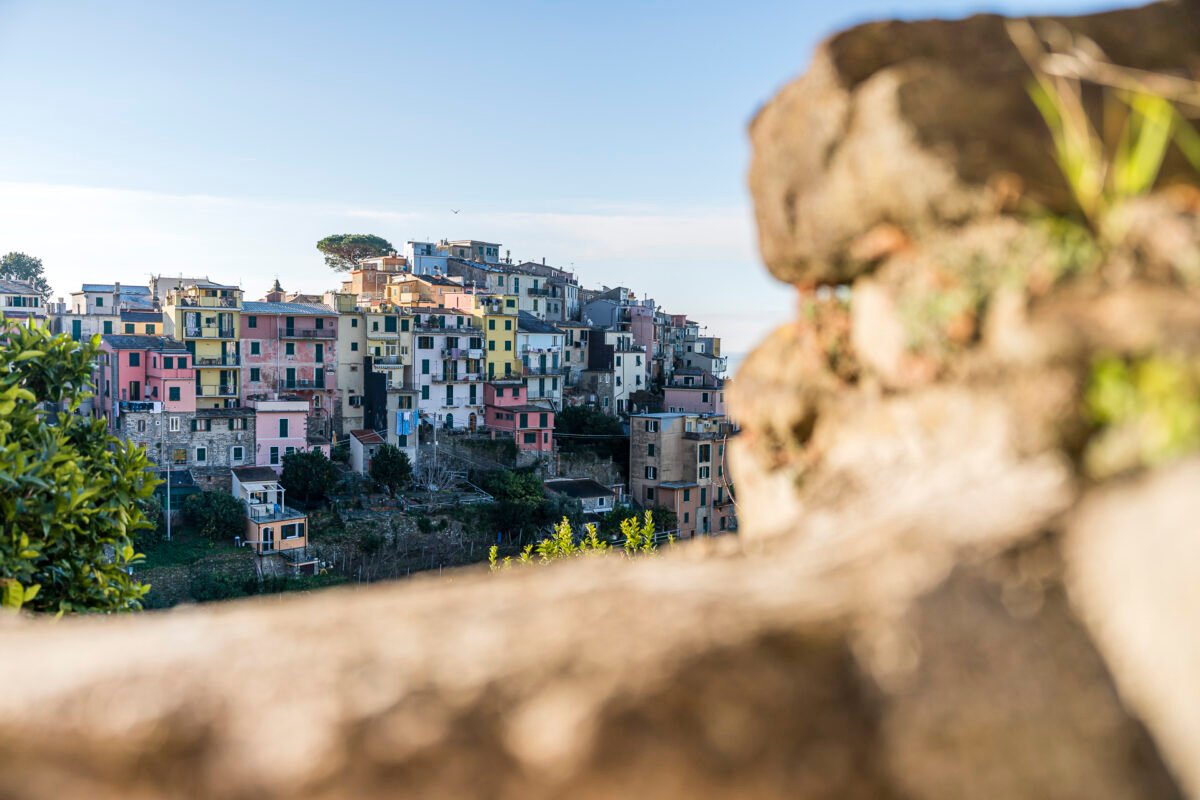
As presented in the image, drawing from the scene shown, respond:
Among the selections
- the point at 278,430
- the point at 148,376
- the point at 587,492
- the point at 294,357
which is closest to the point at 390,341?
the point at 294,357

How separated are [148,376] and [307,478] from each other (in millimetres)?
9160

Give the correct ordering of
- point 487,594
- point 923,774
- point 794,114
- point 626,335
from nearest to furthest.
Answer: point 923,774 < point 487,594 < point 794,114 < point 626,335

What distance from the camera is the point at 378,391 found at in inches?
1984

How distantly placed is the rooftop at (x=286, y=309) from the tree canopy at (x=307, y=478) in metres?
9.44

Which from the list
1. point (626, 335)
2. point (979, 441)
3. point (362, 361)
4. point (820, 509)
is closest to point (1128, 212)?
point (979, 441)

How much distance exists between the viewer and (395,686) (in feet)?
8.70

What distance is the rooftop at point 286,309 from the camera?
49.0 metres

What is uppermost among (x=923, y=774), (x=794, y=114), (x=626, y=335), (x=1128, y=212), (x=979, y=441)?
(x=626, y=335)

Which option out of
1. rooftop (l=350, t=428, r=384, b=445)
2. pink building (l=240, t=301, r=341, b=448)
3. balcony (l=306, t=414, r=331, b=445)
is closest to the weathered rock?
rooftop (l=350, t=428, r=384, b=445)

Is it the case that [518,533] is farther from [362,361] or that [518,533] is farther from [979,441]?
[979,441]

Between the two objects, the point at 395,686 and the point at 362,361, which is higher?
the point at 362,361

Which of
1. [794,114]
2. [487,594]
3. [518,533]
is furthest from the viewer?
[518,533]

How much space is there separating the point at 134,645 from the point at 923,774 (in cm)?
241

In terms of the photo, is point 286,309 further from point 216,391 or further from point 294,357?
point 216,391
